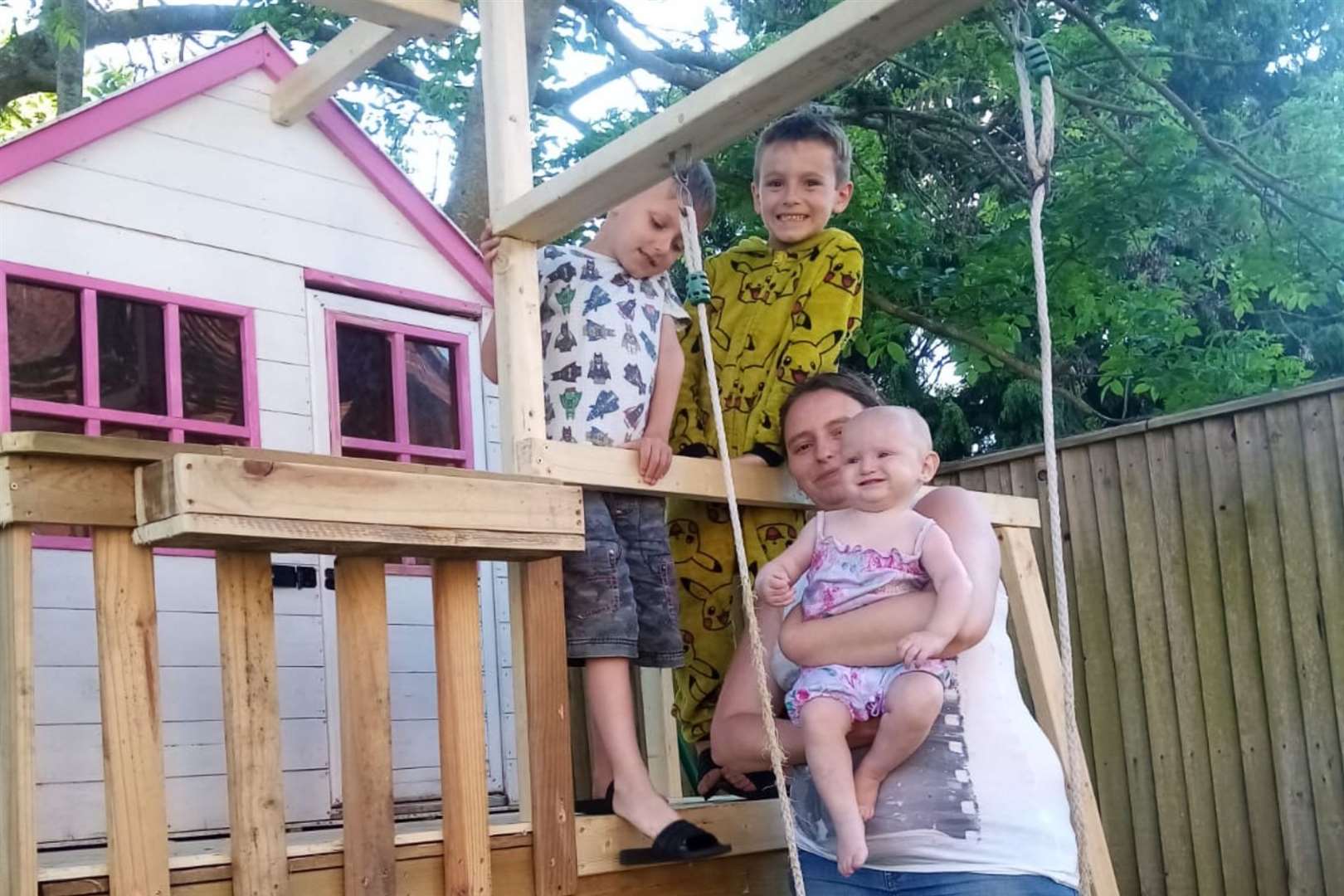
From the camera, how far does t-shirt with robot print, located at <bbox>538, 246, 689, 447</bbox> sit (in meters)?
3.29

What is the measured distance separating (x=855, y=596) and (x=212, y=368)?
2.56 m

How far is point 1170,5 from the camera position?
9164 mm

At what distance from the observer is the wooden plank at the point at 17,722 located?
216 cm

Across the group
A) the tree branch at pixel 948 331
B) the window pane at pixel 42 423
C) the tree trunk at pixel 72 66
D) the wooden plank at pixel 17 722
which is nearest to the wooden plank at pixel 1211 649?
the tree branch at pixel 948 331

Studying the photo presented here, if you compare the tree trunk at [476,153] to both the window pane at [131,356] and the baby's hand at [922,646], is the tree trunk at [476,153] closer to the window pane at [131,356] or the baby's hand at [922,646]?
the window pane at [131,356]

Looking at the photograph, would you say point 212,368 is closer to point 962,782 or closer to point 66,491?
point 66,491

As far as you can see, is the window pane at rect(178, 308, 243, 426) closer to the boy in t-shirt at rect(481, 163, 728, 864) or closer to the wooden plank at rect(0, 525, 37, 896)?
the boy in t-shirt at rect(481, 163, 728, 864)

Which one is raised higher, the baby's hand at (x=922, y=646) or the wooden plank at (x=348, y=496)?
the wooden plank at (x=348, y=496)

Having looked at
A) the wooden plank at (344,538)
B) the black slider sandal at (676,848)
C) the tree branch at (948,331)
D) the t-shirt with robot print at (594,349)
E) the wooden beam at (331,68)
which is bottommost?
the black slider sandal at (676,848)

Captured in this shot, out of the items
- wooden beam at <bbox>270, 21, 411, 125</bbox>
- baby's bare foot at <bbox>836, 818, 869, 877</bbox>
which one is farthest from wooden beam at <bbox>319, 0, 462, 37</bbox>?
baby's bare foot at <bbox>836, 818, 869, 877</bbox>

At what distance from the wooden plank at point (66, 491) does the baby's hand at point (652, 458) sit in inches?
45.3

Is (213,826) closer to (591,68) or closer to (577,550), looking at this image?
(577,550)

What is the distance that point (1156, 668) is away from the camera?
17.3ft

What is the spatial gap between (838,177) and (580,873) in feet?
6.01
